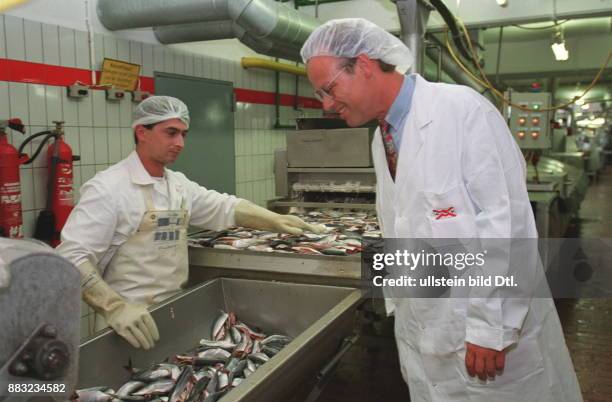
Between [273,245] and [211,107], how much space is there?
2.90 meters

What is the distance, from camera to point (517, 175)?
1.61 metres

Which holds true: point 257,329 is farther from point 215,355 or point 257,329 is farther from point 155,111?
point 155,111

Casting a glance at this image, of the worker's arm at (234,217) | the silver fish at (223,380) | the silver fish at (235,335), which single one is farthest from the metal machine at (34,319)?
the worker's arm at (234,217)

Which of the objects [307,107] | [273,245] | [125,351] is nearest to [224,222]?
[273,245]

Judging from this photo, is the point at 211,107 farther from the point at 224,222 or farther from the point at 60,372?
the point at 60,372

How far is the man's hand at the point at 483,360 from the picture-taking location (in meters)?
1.55

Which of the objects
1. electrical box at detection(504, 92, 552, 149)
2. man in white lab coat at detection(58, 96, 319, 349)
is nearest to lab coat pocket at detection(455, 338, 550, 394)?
man in white lab coat at detection(58, 96, 319, 349)

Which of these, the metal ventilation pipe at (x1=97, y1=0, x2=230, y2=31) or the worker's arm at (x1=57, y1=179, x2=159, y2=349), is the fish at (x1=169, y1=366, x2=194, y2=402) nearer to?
the worker's arm at (x1=57, y1=179, x2=159, y2=349)

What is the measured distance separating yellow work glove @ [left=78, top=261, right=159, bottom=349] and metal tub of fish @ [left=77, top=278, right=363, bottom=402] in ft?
0.20

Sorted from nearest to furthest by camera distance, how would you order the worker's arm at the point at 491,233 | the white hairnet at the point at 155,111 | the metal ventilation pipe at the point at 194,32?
the worker's arm at the point at 491,233 < the white hairnet at the point at 155,111 < the metal ventilation pipe at the point at 194,32

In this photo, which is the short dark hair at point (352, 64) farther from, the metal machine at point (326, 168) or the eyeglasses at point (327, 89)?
the metal machine at point (326, 168)

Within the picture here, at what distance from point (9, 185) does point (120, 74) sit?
55.3 inches

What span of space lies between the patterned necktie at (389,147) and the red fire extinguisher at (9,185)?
2479 mm

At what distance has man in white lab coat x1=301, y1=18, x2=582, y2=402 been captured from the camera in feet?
5.08
